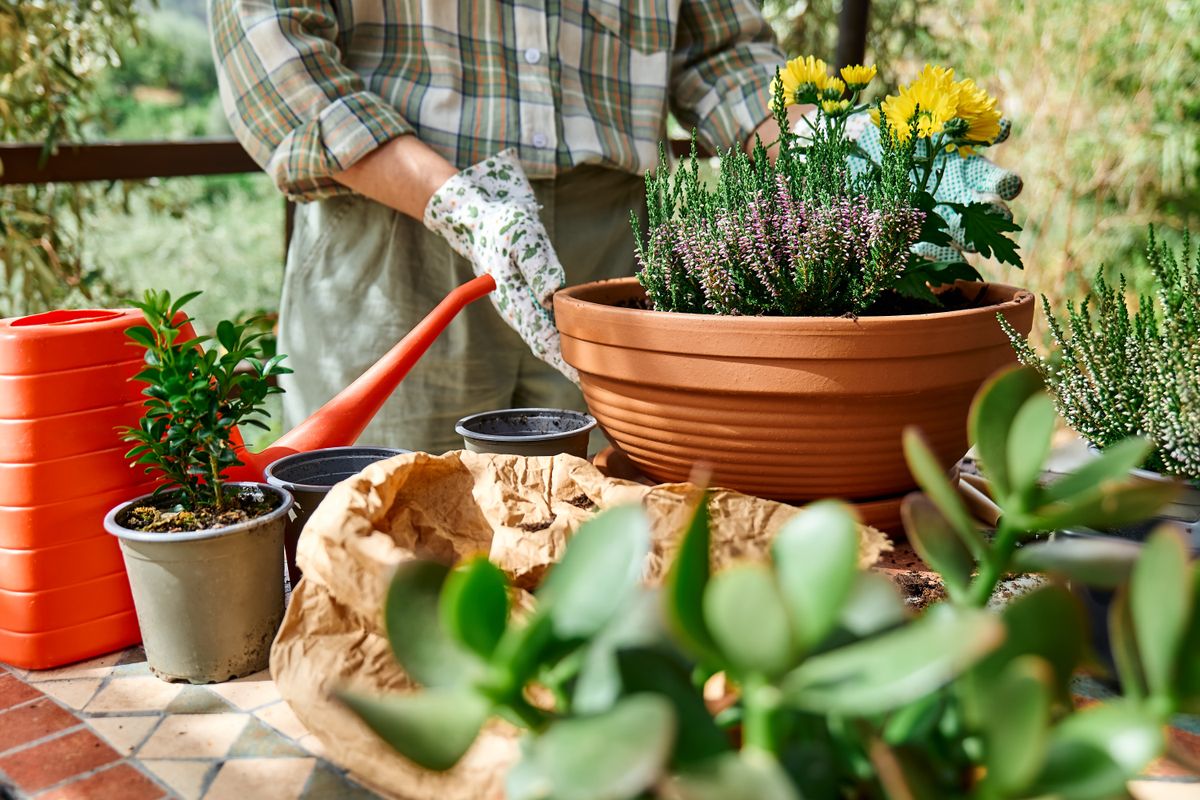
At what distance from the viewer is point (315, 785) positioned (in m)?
0.58

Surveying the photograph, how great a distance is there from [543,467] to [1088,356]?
436 millimetres

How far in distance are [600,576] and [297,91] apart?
3.70ft

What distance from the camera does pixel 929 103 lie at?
838 mm

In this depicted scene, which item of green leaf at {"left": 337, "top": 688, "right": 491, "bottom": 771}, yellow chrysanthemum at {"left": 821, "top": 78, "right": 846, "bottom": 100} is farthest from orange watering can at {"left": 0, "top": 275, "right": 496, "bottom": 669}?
yellow chrysanthemum at {"left": 821, "top": 78, "right": 846, "bottom": 100}

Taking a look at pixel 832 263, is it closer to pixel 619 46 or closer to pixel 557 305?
pixel 557 305

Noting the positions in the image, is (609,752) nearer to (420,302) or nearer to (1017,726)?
(1017,726)

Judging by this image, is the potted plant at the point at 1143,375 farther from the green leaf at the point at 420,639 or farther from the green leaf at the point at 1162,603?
the green leaf at the point at 420,639

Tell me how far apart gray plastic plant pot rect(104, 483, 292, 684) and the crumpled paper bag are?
7cm

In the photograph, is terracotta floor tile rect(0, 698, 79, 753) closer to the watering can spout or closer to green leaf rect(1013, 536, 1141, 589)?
the watering can spout

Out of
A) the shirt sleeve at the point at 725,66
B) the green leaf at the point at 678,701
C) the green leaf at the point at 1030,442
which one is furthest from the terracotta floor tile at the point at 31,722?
the shirt sleeve at the point at 725,66

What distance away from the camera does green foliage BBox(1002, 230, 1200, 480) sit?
2.26 feet

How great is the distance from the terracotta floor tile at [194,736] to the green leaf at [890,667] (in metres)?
0.45

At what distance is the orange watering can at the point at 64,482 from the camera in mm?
709

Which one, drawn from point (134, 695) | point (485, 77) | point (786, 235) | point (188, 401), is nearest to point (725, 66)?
point (485, 77)
